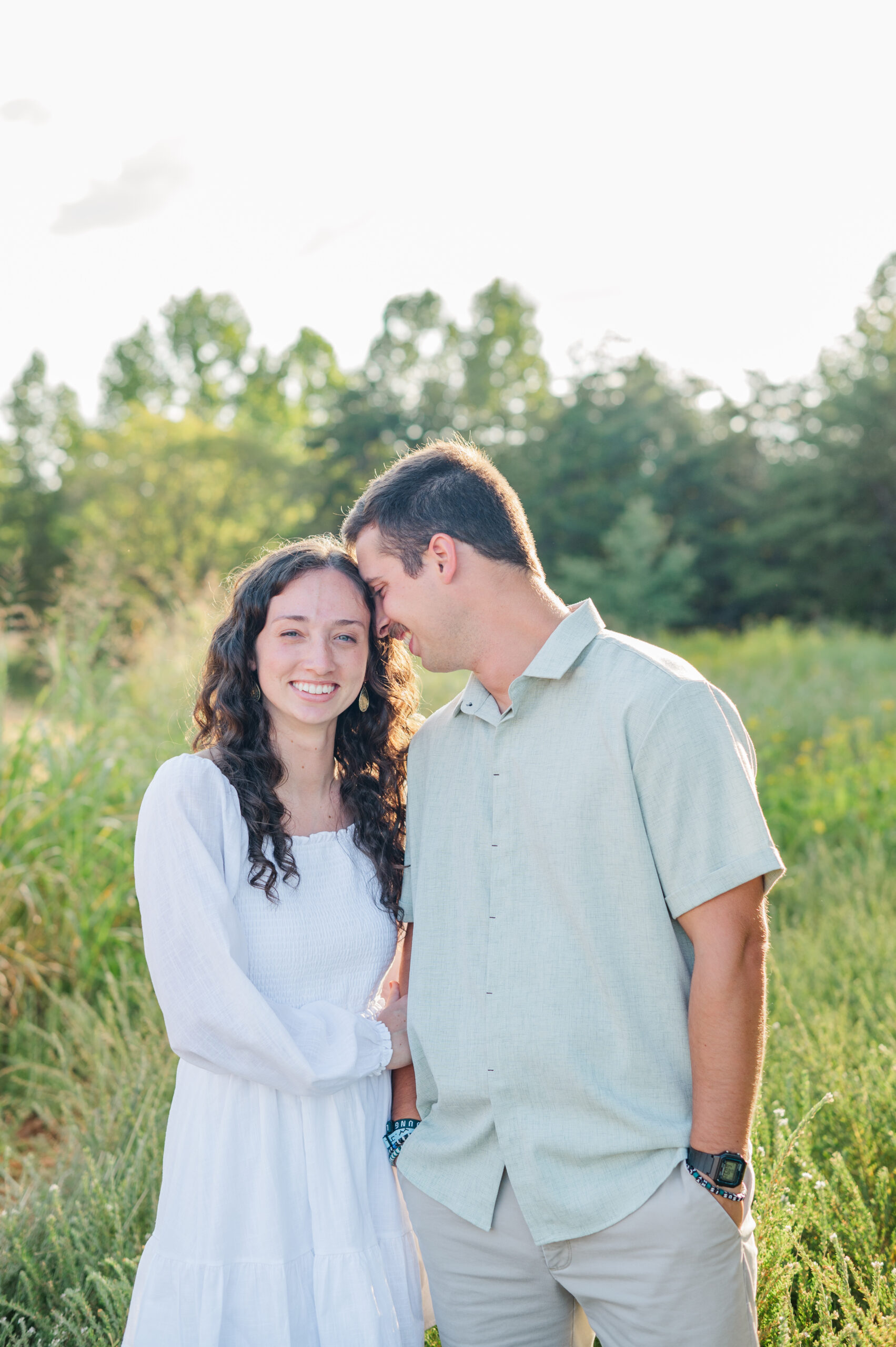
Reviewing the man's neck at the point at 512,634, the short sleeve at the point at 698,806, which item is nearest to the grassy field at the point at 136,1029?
the short sleeve at the point at 698,806

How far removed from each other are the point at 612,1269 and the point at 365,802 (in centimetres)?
109

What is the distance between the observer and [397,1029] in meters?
2.18

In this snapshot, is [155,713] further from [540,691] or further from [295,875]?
[540,691]

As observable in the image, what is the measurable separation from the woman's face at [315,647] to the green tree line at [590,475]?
69.8ft

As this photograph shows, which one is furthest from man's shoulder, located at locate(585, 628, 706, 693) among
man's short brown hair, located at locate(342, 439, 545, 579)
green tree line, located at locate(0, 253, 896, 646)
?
green tree line, located at locate(0, 253, 896, 646)

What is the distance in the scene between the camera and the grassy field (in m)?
2.42

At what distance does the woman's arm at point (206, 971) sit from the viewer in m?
1.94

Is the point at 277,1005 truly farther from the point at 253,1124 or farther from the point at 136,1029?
the point at 136,1029

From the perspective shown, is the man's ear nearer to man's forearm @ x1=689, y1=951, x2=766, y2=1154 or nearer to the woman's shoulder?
the woman's shoulder

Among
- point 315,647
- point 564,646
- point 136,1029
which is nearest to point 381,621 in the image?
point 315,647

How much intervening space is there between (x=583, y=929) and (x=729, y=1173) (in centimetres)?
47

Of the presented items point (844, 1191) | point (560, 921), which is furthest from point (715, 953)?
point (844, 1191)

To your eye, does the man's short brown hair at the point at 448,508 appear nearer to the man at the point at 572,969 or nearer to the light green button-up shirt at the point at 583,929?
the man at the point at 572,969

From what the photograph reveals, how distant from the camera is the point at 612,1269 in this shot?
1.81 m
